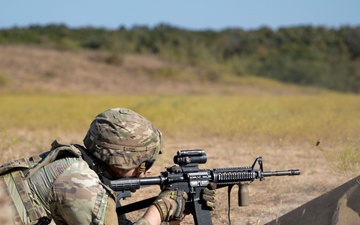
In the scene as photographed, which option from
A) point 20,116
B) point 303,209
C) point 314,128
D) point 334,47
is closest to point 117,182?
point 303,209

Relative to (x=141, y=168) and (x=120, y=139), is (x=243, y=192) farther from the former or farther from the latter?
(x=120, y=139)

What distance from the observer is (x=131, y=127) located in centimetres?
382

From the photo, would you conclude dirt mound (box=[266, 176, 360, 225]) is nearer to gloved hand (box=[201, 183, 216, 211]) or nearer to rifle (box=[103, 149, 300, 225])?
rifle (box=[103, 149, 300, 225])

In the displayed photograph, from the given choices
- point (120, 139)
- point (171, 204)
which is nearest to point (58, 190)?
point (120, 139)

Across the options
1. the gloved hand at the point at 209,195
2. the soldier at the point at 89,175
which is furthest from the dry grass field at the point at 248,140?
the soldier at the point at 89,175

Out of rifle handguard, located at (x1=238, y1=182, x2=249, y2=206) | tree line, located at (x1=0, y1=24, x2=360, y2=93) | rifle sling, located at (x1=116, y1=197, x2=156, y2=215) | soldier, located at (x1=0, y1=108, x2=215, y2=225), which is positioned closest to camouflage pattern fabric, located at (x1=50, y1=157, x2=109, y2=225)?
soldier, located at (x1=0, y1=108, x2=215, y2=225)

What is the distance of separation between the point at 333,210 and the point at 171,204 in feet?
4.54

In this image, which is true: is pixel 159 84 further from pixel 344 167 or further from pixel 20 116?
pixel 344 167

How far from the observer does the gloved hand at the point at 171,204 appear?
3910mm

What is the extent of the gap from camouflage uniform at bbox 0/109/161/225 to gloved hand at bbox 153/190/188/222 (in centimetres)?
28

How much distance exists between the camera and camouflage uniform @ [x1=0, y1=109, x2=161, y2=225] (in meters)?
3.51

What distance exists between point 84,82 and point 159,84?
12.9 ft

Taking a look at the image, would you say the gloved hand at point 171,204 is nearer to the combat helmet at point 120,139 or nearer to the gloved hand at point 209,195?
the gloved hand at point 209,195

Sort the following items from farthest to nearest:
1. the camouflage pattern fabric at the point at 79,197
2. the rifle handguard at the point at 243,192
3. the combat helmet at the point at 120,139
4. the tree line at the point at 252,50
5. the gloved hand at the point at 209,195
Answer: the tree line at the point at 252,50 → the rifle handguard at the point at 243,192 → the gloved hand at the point at 209,195 → the combat helmet at the point at 120,139 → the camouflage pattern fabric at the point at 79,197
